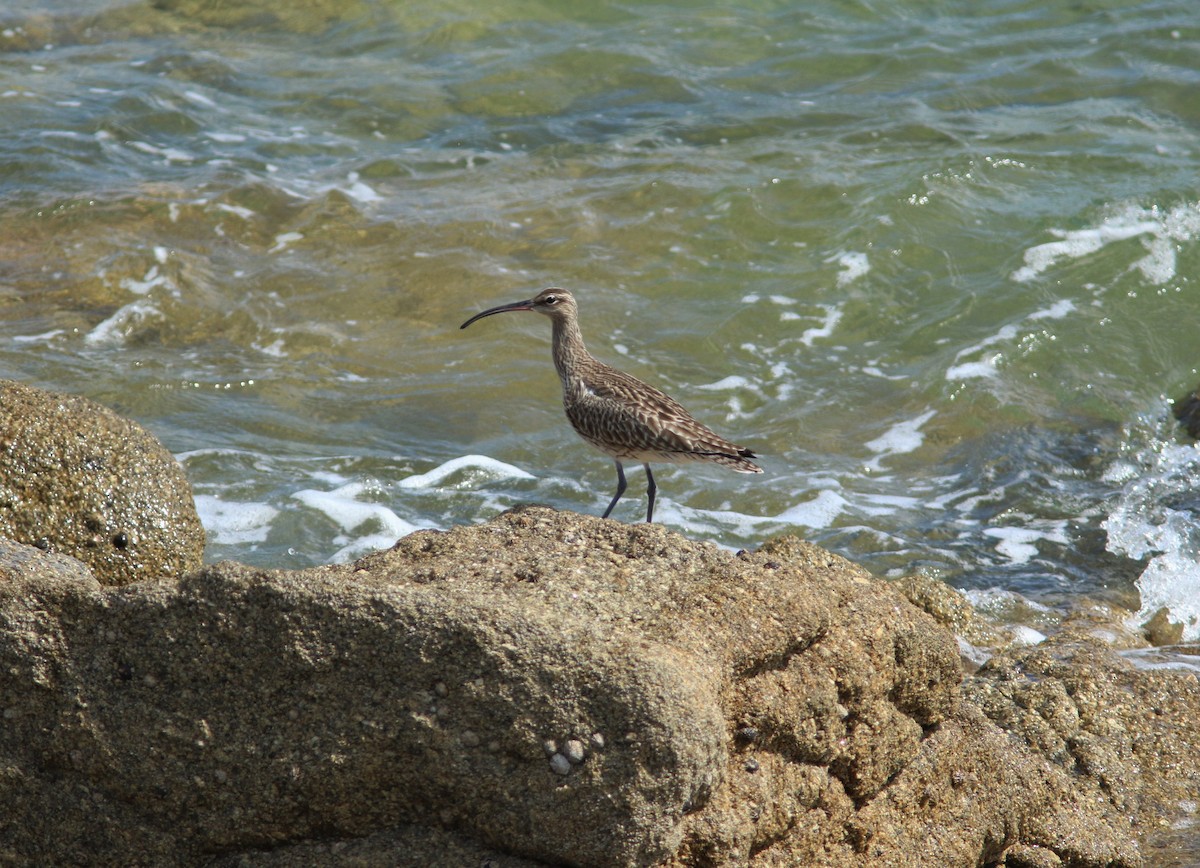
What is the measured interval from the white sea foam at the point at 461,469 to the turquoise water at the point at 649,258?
1.6 inches

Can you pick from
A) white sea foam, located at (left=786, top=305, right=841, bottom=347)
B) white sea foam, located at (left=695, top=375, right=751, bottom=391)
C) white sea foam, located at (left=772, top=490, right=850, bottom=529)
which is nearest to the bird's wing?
white sea foam, located at (left=772, top=490, right=850, bottom=529)

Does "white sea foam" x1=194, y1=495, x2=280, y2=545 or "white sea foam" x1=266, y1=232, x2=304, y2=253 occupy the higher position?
"white sea foam" x1=266, y1=232, x2=304, y2=253

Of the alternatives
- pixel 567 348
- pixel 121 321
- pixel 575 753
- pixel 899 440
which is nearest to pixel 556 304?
pixel 567 348

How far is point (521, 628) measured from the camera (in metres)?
3.22

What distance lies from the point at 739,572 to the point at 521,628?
2.87 feet

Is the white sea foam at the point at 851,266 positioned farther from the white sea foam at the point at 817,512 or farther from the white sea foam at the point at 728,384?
the white sea foam at the point at 817,512

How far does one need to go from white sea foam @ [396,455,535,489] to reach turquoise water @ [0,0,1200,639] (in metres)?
0.04

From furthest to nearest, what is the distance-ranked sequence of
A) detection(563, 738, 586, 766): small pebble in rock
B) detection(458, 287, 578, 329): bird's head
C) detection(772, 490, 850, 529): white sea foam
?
detection(772, 490, 850, 529): white sea foam → detection(458, 287, 578, 329): bird's head → detection(563, 738, 586, 766): small pebble in rock

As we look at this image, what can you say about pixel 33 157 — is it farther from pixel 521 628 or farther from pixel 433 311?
pixel 521 628

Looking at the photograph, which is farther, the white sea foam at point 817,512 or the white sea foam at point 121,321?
the white sea foam at point 121,321

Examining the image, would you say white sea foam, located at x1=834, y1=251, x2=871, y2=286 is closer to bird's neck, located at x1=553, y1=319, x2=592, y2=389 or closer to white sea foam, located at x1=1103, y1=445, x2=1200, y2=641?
white sea foam, located at x1=1103, y1=445, x2=1200, y2=641

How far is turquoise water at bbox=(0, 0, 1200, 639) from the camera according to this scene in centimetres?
821

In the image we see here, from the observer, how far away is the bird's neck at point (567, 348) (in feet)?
24.6

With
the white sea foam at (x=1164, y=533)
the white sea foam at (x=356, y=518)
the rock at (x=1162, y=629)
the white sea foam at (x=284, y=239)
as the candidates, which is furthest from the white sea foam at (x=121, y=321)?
the rock at (x=1162, y=629)
